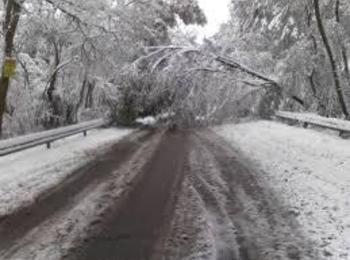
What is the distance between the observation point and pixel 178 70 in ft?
75.8

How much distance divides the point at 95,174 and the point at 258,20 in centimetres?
2170

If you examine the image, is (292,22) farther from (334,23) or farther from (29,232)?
(29,232)

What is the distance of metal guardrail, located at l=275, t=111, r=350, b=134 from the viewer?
16520 millimetres

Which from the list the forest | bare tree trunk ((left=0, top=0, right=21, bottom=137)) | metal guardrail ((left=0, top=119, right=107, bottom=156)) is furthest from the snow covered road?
the forest

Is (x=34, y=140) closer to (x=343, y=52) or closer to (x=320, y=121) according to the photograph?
(x=320, y=121)

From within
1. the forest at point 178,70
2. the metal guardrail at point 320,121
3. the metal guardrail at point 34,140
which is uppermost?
the forest at point 178,70

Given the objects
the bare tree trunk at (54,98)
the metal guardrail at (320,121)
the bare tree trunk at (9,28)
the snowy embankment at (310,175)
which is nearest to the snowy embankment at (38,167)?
the bare tree trunk at (9,28)

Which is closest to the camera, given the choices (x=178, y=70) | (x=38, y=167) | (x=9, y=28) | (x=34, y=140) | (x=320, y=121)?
(x=38, y=167)

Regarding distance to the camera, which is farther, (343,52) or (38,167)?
(343,52)

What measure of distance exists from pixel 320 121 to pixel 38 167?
1106 cm

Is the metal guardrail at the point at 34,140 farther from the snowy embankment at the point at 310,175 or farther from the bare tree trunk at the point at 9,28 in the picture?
the snowy embankment at the point at 310,175

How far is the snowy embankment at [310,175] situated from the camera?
740cm

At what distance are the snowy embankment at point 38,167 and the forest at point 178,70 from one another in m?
4.89

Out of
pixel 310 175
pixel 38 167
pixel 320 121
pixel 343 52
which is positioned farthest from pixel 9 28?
pixel 343 52
